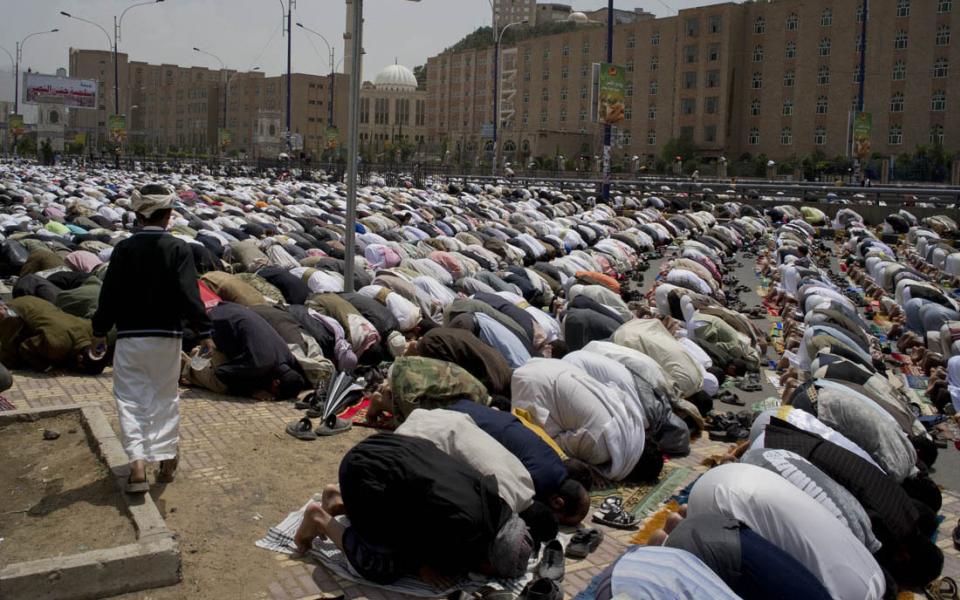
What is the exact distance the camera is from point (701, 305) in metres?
11.8

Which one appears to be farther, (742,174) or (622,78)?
(742,174)

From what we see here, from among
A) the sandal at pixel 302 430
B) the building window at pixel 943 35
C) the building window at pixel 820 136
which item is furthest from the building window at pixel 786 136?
the sandal at pixel 302 430

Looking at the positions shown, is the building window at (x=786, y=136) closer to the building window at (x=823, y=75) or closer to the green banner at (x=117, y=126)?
the building window at (x=823, y=75)

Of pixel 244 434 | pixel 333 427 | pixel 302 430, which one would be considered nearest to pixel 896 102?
pixel 333 427

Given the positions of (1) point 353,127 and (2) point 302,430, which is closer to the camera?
(2) point 302,430

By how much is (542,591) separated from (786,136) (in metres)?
69.9

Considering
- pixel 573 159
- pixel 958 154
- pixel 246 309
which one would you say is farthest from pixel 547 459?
pixel 573 159

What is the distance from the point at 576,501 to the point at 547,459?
1.09 ft

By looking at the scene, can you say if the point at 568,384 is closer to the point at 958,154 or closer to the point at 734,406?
the point at 734,406

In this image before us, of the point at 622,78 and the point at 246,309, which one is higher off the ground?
the point at 622,78

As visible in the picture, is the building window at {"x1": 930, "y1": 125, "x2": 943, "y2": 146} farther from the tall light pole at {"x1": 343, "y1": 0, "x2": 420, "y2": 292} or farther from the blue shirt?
the blue shirt

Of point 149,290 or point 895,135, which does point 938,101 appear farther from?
point 149,290

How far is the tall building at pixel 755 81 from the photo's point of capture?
6241cm

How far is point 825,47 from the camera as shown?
66500 mm
